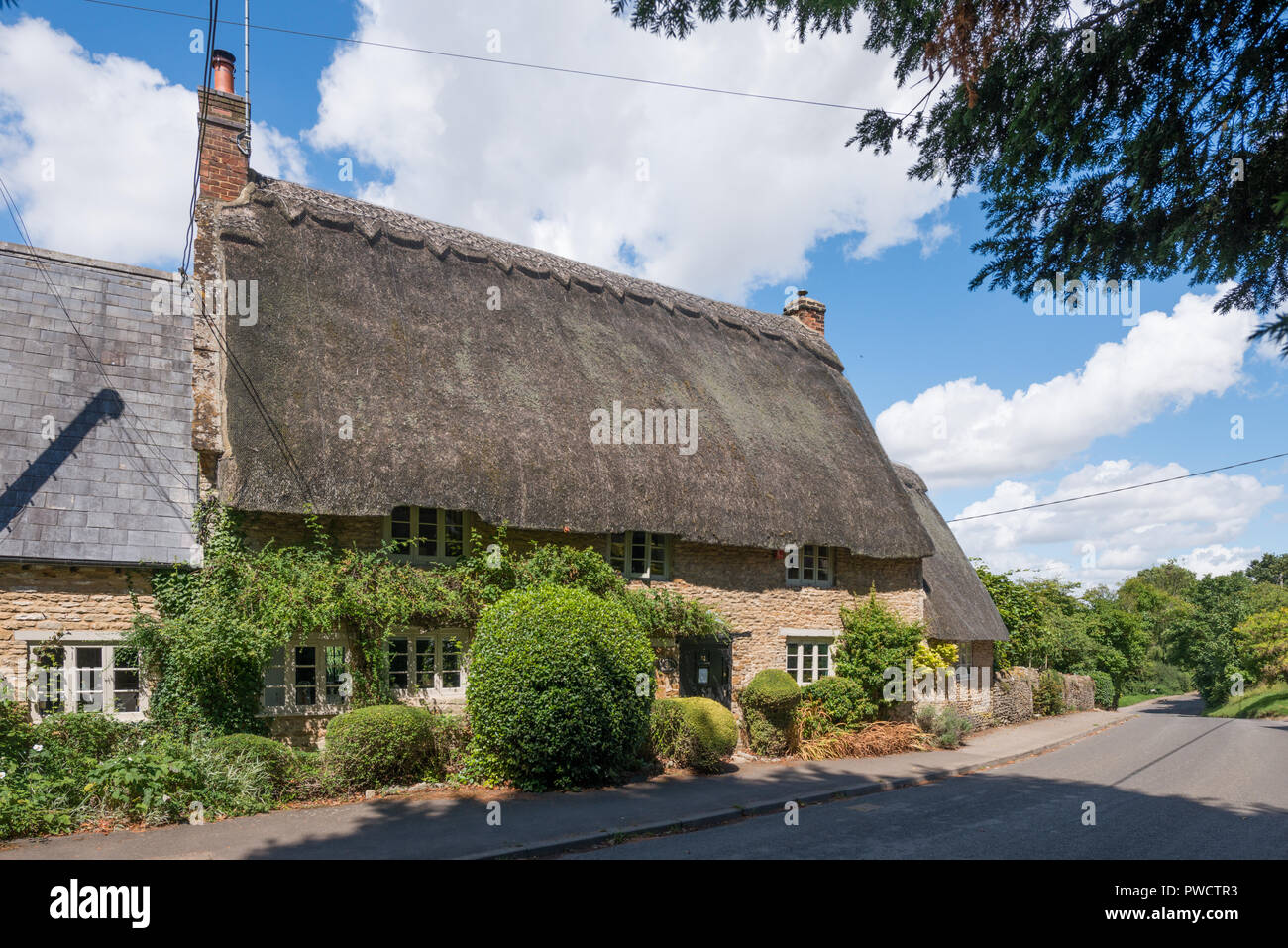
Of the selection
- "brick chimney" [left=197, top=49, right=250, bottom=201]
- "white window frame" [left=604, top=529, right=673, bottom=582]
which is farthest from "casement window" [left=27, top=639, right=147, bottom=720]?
"brick chimney" [left=197, top=49, right=250, bottom=201]

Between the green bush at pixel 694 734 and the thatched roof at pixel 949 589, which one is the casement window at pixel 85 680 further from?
the thatched roof at pixel 949 589

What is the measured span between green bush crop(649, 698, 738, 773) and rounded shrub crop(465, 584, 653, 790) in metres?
1.18

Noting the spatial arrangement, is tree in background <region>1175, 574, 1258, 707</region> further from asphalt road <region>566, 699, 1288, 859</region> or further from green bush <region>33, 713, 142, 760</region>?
green bush <region>33, 713, 142, 760</region>

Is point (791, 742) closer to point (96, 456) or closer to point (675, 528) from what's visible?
point (675, 528)

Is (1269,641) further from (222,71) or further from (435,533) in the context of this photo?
(222,71)

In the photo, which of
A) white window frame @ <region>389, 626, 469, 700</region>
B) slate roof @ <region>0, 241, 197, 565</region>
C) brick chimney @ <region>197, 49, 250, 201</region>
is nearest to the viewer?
slate roof @ <region>0, 241, 197, 565</region>

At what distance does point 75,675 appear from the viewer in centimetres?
965

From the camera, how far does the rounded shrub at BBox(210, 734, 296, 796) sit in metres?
9.28

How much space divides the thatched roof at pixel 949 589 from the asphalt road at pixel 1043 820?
14.3 feet

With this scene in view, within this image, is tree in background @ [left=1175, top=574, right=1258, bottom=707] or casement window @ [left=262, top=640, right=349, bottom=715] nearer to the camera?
casement window @ [left=262, top=640, right=349, bottom=715]

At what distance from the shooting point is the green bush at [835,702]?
15.2 meters

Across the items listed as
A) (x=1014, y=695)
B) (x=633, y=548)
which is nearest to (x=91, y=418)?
(x=633, y=548)

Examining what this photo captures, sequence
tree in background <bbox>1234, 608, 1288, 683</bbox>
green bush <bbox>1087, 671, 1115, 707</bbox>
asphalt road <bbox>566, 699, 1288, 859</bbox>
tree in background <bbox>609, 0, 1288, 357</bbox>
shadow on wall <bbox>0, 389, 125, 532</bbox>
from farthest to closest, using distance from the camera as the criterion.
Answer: green bush <bbox>1087, 671, 1115, 707</bbox> < tree in background <bbox>1234, 608, 1288, 683</bbox> < shadow on wall <bbox>0, 389, 125, 532</bbox> < asphalt road <bbox>566, 699, 1288, 859</bbox> < tree in background <bbox>609, 0, 1288, 357</bbox>

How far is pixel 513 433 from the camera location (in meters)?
12.6
